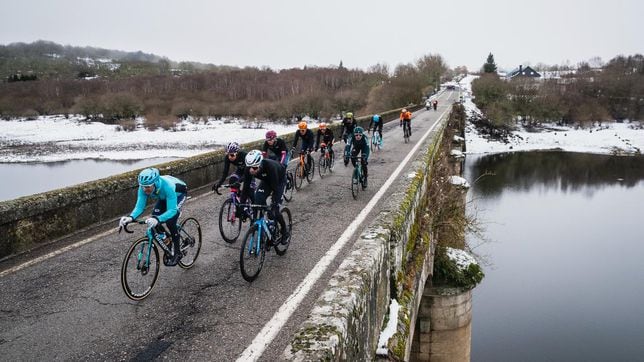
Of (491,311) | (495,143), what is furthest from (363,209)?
(495,143)

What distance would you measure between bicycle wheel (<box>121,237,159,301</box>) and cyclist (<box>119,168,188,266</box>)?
0.88 feet

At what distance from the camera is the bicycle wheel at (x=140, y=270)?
5.46m

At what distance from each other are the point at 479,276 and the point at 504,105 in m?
76.7

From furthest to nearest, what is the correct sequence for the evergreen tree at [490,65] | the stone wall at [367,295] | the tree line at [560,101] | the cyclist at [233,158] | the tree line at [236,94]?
the evergreen tree at [490,65]
the tree line at [560,101]
the tree line at [236,94]
the cyclist at [233,158]
the stone wall at [367,295]

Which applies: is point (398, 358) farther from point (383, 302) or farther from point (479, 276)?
point (479, 276)

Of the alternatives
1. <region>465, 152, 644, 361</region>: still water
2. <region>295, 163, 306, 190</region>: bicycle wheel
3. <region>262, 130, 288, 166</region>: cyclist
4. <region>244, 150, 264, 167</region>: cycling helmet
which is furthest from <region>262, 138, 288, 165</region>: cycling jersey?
<region>465, 152, 644, 361</region>: still water

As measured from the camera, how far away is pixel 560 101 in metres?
89.7

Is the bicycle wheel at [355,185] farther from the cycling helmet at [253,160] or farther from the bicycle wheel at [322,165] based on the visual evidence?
the cycling helmet at [253,160]

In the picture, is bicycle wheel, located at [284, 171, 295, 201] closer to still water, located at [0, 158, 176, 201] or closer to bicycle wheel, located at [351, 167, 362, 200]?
bicycle wheel, located at [351, 167, 362, 200]

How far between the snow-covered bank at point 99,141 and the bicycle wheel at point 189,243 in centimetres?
4033

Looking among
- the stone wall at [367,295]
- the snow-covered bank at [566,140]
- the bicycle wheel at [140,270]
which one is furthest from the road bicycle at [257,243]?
the snow-covered bank at [566,140]

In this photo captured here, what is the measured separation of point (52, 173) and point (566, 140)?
73145 millimetres

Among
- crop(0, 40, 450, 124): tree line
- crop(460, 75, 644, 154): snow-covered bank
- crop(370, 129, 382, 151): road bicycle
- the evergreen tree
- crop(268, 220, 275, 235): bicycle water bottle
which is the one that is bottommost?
crop(460, 75, 644, 154): snow-covered bank

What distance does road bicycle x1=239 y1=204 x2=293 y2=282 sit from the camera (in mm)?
6027
